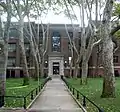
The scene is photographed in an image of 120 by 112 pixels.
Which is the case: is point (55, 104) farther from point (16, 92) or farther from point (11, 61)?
point (11, 61)

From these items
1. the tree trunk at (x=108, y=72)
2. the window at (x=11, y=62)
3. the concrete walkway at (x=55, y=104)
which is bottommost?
the concrete walkway at (x=55, y=104)

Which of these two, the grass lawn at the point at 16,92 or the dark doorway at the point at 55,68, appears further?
the dark doorway at the point at 55,68

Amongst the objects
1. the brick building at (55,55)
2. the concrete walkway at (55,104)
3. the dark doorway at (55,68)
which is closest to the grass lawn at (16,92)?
the concrete walkway at (55,104)

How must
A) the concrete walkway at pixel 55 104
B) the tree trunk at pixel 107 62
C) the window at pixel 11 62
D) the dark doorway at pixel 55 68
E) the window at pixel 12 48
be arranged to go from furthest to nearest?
1. the dark doorway at pixel 55 68
2. the window at pixel 12 48
3. the window at pixel 11 62
4. the tree trunk at pixel 107 62
5. the concrete walkway at pixel 55 104

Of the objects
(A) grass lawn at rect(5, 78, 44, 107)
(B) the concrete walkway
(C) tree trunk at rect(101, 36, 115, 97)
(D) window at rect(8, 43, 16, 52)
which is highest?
(D) window at rect(8, 43, 16, 52)

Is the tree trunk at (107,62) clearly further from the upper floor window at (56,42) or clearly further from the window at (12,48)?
the window at (12,48)

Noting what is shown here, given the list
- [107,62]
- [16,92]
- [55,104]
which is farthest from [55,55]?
[55,104]

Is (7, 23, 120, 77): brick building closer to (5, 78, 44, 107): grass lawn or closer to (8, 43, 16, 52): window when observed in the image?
(8, 43, 16, 52): window

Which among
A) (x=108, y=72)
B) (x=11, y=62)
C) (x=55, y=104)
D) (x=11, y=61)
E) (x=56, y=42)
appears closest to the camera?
(x=55, y=104)

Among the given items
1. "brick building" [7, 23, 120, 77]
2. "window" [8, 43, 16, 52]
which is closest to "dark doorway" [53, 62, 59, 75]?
"brick building" [7, 23, 120, 77]

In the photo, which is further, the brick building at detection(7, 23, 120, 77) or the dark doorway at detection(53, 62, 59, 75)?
the dark doorway at detection(53, 62, 59, 75)

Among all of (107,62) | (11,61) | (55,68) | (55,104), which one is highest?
(11,61)

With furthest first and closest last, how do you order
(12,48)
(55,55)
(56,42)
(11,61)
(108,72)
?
(56,42) → (12,48) → (11,61) → (55,55) → (108,72)

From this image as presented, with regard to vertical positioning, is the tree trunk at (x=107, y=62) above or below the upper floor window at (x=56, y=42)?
below
